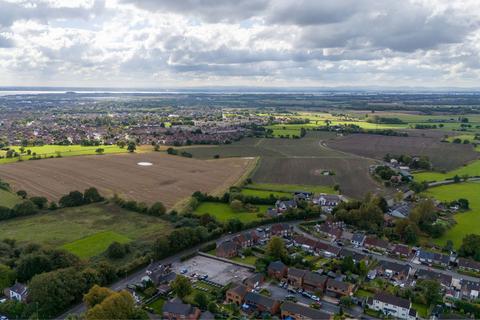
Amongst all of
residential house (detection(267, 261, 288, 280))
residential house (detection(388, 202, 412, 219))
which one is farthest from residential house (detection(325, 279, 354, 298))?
residential house (detection(388, 202, 412, 219))

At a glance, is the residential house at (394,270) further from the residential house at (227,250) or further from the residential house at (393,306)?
the residential house at (227,250)

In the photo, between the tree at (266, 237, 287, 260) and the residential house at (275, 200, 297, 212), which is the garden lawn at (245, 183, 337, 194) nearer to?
the residential house at (275, 200, 297, 212)

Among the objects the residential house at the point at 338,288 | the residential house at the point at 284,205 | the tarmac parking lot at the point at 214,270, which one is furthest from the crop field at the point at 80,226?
the residential house at the point at 338,288

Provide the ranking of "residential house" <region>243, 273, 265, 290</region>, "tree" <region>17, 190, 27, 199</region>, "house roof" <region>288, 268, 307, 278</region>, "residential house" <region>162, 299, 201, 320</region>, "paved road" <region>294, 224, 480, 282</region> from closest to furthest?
"residential house" <region>162, 299, 201, 320</region>
"residential house" <region>243, 273, 265, 290</region>
"house roof" <region>288, 268, 307, 278</region>
"paved road" <region>294, 224, 480, 282</region>
"tree" <region>17, 190, 27, 199</region>

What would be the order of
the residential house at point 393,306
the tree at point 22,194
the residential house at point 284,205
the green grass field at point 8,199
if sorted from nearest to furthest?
the residential house at point 393,306, the residential house at point 284,205, the green grass field at point 8,199, the tree at point 22,194

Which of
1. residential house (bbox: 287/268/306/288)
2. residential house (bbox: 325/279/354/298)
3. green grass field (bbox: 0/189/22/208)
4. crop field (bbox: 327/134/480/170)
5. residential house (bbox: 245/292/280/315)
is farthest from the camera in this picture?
crop field (bbox: 327/134/480/170)

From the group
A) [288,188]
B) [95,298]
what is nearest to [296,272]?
[95,298]

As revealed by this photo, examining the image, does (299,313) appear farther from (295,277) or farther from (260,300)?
(295,277)
